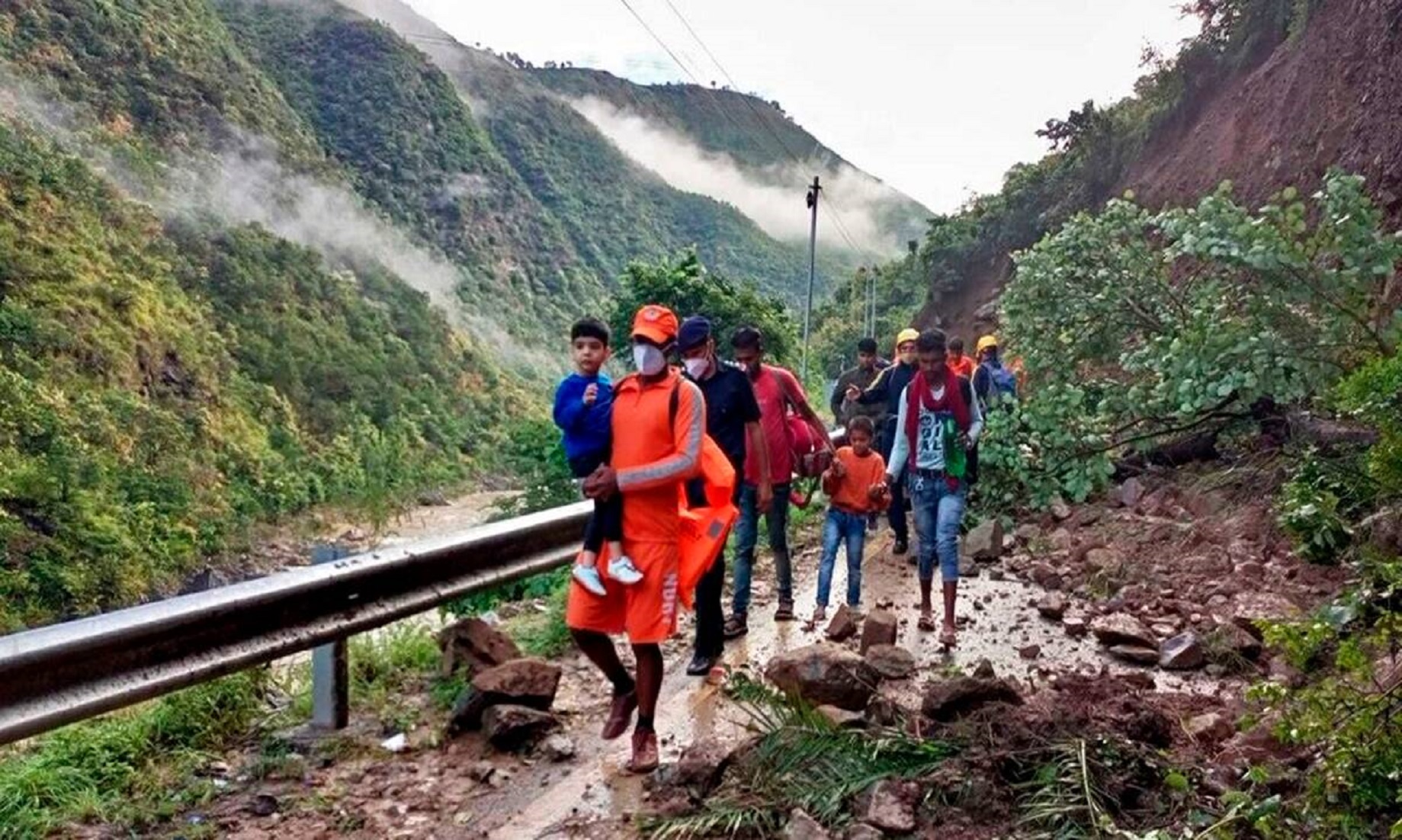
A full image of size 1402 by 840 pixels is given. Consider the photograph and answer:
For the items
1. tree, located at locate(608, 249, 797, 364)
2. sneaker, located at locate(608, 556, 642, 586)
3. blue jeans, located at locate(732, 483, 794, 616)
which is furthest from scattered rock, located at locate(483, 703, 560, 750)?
tree, located at locate(608, 249, 797, 364)

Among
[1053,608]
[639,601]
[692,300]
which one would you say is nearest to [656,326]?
[639,601]

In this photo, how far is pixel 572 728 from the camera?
409 centimetres

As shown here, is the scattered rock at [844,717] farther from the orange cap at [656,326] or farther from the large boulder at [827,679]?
the orange cap at [656,326]

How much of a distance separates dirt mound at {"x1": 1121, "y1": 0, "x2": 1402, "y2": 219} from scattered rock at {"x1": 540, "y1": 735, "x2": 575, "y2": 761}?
331 inches

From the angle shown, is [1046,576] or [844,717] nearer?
[844,717]

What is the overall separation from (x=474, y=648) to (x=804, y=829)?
6.91 ft

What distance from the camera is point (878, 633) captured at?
16.1 feet

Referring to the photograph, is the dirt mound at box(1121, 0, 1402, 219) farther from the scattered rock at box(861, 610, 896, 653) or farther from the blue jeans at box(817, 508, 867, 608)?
the scattered rock at box(861, 610, 896, 653)

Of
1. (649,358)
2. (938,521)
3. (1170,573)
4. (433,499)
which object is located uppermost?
(649,358)

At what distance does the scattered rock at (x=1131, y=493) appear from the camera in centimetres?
809

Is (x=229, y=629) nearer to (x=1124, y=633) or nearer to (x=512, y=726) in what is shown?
(x=512, y=726)

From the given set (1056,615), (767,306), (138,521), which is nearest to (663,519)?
(1056,615)

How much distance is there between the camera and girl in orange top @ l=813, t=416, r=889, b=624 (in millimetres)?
6055

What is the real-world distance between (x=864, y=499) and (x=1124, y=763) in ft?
10.8
